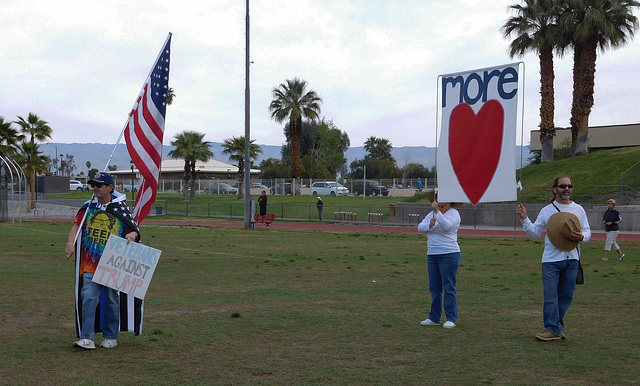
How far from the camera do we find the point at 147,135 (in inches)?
398

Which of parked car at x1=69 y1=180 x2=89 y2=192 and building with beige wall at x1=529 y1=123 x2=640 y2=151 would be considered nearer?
building with beige wall at x1=529 y1=123 x2=640 y2=151

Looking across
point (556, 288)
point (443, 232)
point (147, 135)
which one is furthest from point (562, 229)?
point (147, 135)

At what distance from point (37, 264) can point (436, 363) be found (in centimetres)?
1217

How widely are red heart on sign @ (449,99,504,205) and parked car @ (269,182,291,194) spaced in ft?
226

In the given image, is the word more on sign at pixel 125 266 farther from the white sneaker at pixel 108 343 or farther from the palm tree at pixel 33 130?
the palm tree at pixel 33 130

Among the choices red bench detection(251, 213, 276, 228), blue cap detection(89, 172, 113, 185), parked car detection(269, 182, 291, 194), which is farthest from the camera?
parked car detection(269, 182, 291, 194)

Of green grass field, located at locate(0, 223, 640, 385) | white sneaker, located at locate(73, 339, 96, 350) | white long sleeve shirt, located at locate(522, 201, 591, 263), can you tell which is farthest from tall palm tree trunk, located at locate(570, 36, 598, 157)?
white sneaker, located at locate(73, 339, 96, 350)

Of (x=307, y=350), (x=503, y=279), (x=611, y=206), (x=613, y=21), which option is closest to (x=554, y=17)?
(x=613, y=21)

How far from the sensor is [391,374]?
6918 mm

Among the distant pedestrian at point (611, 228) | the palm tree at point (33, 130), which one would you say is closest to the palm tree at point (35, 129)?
the palm tree at point (33, 130)

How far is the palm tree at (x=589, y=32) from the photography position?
162 feet

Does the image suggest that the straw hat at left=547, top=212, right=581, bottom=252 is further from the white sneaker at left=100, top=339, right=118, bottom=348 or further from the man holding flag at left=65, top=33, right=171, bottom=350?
the white sneaker at left=100, top=339, right=118, bottom=348

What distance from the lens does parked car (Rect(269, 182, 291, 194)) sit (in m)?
77.7

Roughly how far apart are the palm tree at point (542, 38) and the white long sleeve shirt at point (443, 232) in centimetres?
4608
